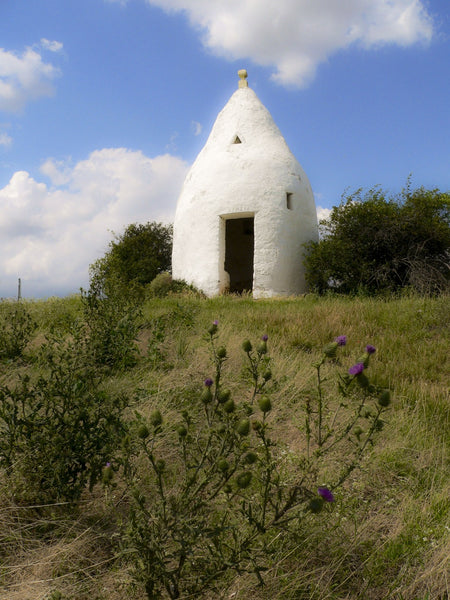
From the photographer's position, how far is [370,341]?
6.57 meters

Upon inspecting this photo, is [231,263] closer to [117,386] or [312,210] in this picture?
[312,210]

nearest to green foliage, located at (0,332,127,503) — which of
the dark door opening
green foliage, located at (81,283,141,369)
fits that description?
green foliage, located at (81,283,141,369)

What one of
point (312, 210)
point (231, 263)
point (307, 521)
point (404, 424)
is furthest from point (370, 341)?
point (231, 263)

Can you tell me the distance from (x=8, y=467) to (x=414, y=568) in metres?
2.36

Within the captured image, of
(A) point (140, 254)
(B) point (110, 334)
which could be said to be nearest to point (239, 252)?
(A) point (140, 254)

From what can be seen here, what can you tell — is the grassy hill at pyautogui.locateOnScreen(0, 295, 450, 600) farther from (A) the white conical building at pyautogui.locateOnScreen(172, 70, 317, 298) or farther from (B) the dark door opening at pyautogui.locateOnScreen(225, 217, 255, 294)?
(B) the dark door opening at pyautogui.locateOnScreen(225, 217, 255, 294)

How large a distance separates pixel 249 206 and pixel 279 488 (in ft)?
36.0

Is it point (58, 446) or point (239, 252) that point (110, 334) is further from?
point (239, 252)

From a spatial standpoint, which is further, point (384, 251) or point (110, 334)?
point (384, 251)

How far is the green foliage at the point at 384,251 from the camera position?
449 inches

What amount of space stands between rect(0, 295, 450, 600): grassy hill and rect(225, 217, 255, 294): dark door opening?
411 inches

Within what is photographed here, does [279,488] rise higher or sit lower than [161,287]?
lower

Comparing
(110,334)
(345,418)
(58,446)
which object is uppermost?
(110,334)

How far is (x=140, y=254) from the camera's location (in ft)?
51.4
